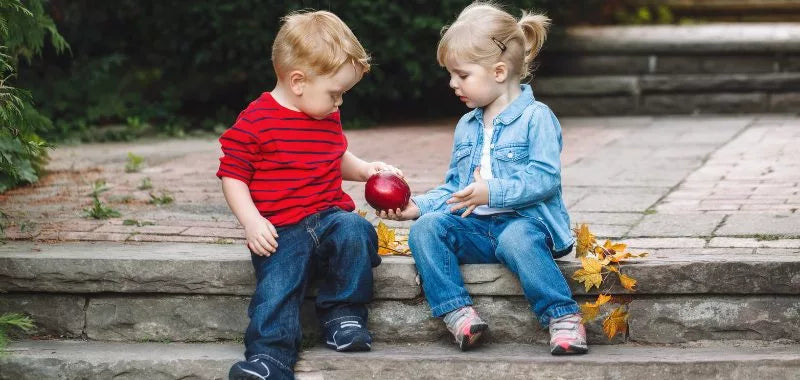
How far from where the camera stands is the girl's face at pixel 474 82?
3631mm

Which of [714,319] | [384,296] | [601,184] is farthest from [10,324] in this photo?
[601,184]

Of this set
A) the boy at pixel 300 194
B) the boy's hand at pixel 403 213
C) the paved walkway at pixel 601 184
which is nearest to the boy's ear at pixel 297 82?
the boy at pixel 300 194

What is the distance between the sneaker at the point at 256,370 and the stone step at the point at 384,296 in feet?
1.14

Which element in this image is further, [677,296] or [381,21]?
[381,21]

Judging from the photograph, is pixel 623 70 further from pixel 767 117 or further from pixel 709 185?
pixel 709 185

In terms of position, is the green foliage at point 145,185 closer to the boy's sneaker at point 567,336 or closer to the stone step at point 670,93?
the boy's sneaker at point 567,336

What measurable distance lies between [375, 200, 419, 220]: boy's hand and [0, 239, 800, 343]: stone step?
146mm

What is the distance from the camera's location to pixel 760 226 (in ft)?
13.8

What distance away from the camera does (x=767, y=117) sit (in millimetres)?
8445

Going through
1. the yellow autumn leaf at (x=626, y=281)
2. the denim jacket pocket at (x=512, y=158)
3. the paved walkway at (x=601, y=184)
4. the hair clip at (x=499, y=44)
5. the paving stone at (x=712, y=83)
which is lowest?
the paving stone at (x=712, y=83)

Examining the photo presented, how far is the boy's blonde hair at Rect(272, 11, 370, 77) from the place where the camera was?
3543mm

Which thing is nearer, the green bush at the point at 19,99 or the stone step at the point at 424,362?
the stone step at the point at 424,362

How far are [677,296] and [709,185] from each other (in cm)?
195

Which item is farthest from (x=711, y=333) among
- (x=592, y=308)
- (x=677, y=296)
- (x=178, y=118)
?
(x=178, y=118)
